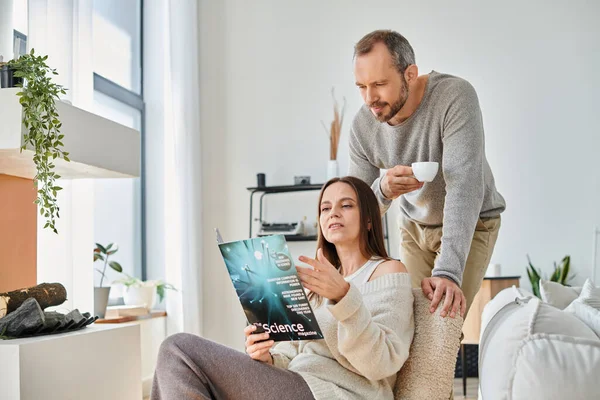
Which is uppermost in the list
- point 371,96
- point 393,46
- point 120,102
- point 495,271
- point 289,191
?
point 120,102

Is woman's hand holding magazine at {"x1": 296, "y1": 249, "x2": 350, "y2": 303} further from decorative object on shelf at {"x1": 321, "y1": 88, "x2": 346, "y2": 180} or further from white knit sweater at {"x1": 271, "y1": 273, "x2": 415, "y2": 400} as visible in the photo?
decorative object on shelf at {"x1": 321, "y1": 88, "x2": 346, "y2": 180}

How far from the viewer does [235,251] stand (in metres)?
1.51

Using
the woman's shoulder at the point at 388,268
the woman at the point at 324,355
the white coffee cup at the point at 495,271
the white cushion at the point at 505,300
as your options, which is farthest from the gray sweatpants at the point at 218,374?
the white coffee cup at the point at 495,271

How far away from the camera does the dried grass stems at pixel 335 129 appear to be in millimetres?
4604

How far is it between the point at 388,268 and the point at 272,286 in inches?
18.3

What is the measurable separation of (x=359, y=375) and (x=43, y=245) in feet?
5.63

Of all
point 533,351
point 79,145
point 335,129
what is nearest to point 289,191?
point 335,129

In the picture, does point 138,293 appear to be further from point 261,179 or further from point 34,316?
point 34,316

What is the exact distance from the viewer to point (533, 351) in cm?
128

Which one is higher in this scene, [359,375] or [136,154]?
[136,154]

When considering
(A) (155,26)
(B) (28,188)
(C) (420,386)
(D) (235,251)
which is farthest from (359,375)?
(A) (155,26)

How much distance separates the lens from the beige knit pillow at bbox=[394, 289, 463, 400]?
1660 mm

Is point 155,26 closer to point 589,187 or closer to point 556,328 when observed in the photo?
point 589,187

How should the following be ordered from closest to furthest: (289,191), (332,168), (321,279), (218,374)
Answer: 1. (321,279)
2. (218,374)
3. (332,168)
4. (289,191)
